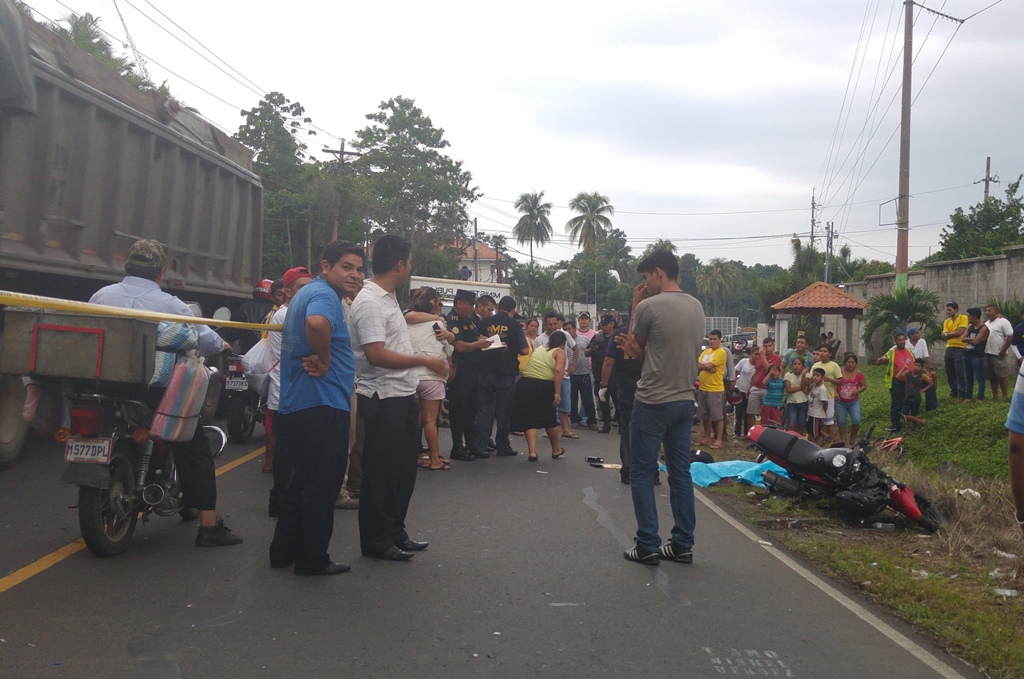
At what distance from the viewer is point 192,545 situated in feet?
19.7

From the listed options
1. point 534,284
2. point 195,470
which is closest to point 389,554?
point 195,470

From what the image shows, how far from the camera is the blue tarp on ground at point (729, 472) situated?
33.4 feet

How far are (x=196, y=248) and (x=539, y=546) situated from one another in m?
8.94

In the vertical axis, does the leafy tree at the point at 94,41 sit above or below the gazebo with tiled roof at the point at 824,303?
above

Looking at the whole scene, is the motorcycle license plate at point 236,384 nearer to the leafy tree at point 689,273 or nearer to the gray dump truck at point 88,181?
the gray dump truck at point 88,181

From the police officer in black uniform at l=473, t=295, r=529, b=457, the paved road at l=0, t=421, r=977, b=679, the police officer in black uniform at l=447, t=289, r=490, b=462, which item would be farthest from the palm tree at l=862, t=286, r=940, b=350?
the paved road at l=0, t=421, r=977, b=679

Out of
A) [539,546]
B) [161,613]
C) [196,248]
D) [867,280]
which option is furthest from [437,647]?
[867,280]

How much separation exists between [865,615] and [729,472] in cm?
524

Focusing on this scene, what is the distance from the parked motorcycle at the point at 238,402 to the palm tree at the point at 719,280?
100772 mm

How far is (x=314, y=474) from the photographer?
5402 mm

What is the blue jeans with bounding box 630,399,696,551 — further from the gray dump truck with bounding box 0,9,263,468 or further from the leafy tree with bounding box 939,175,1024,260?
the leafy tree with bounding box 939,175,1024,260

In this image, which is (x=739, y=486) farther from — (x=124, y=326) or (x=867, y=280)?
(x=867, y=280)

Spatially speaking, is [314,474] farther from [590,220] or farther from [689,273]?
[689,273]

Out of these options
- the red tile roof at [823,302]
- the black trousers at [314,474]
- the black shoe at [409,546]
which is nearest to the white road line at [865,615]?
the black shoe at [409,546]
